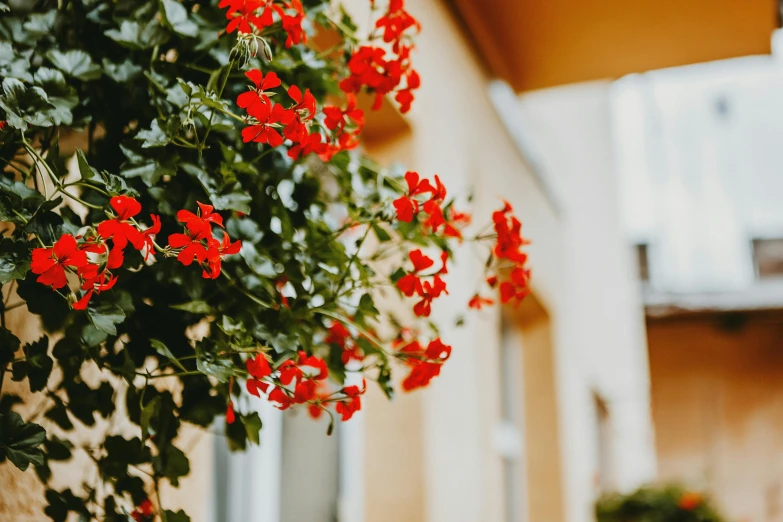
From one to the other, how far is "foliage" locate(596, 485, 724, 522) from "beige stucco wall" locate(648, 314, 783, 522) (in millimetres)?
4180

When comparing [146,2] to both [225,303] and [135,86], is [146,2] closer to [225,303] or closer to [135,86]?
[135,86]

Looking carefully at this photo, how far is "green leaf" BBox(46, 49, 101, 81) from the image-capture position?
1070 millimetres

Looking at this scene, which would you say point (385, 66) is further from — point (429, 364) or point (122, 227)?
point (122, 227)

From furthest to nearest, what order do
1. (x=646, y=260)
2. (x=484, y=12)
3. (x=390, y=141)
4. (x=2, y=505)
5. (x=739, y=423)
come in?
(x=646, y=260), (x=739, y=423), (x=484, y=12), (x=390, y=141), (x=2, y=505)

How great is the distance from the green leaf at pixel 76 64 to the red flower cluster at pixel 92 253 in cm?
28

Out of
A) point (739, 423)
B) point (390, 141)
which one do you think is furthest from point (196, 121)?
point (739, 423)

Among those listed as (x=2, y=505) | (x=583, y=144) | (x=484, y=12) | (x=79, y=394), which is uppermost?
(x=583, y=144)

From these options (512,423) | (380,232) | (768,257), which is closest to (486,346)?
(512,423)

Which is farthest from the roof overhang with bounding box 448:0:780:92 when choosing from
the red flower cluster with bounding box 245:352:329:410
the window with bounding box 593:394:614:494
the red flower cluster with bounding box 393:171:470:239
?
the window with bounding box 593:394:614:494

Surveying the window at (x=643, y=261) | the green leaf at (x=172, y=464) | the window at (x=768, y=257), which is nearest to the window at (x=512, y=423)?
the green leaf at (x=172, y=464)

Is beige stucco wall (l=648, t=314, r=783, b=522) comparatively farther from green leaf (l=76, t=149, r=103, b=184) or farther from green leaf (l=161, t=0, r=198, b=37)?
green leaf (l=76, t=149, r=103, b=184)

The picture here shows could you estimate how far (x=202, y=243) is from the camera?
35.9 inches

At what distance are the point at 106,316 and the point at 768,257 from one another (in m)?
11.9

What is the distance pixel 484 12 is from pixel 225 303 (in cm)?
240
